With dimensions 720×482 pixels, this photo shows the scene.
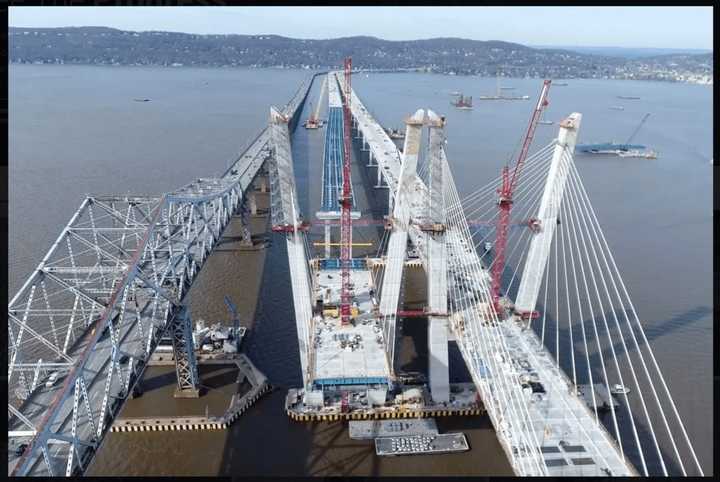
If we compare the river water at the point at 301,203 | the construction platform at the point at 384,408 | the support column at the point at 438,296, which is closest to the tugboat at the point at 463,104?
the river water at the point at 301,203

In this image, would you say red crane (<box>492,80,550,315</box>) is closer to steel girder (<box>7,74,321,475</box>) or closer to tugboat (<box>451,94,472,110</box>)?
steel girder (<box>7,74,321,475</box>)

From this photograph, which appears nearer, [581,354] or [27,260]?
[581,354]

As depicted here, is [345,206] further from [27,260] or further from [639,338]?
[27,260]

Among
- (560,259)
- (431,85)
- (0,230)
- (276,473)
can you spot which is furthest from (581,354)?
(431,85)

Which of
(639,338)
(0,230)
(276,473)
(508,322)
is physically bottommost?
(276,473)

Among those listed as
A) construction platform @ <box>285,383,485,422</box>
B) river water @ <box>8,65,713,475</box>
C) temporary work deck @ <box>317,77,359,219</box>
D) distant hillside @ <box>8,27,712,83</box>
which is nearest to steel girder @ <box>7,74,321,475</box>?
river water @ <box>8,65,713,475</box>

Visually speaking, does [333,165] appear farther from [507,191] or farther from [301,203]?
[507,191]
